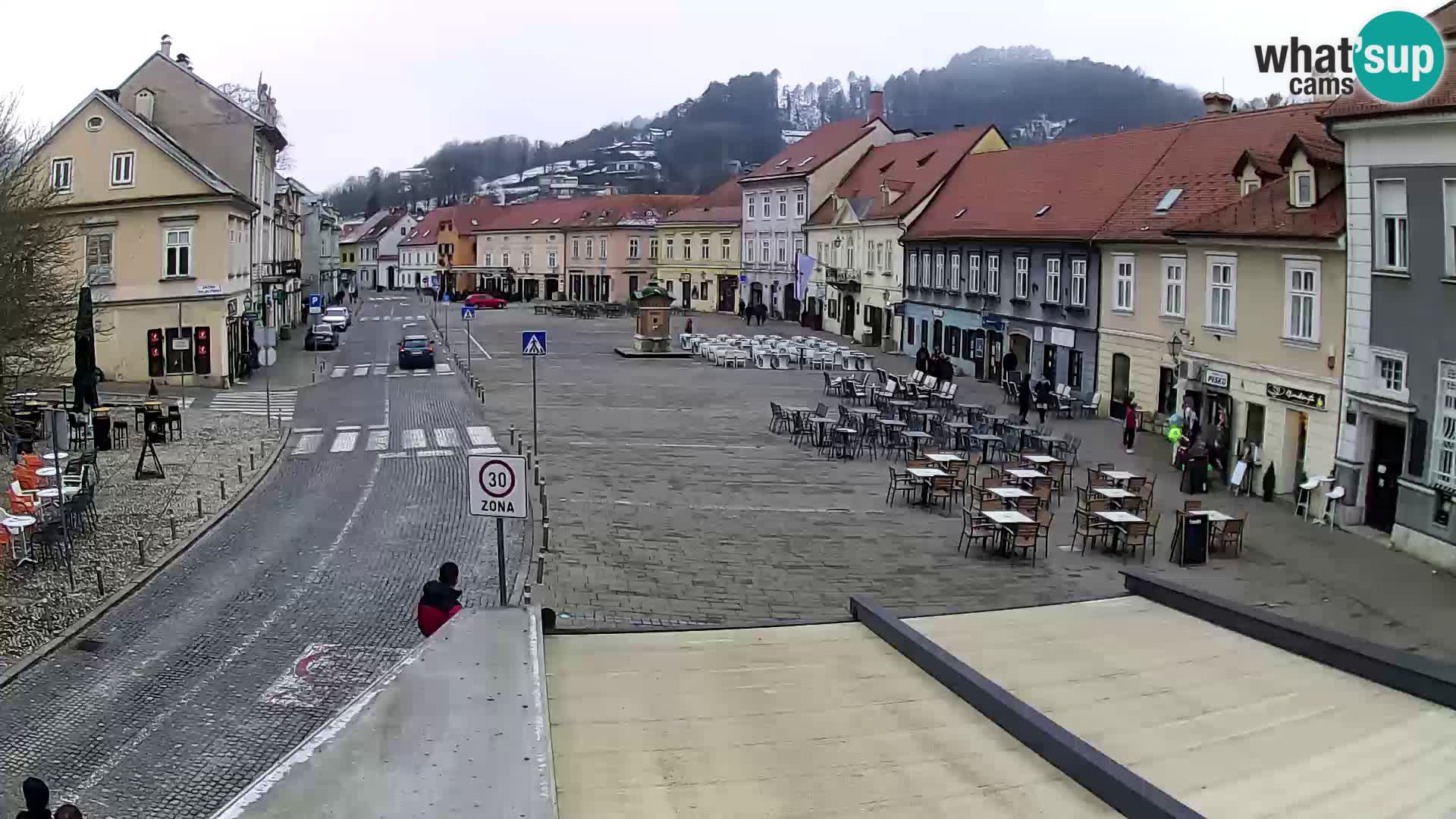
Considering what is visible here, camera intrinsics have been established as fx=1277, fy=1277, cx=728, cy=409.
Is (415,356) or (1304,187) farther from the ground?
(1304,187)

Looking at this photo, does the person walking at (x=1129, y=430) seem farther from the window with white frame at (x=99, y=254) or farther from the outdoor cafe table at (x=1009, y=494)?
the window with white frame at (x=99, y=254)

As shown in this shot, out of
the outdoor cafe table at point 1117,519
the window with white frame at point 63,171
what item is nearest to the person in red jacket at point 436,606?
the outdoor cafe table at point 1117,519

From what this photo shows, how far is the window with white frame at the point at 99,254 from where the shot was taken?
40556mm

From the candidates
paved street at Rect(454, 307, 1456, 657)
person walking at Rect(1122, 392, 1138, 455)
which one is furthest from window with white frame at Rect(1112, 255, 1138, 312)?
person walking at Rect(1122, 392, 1138, 455)

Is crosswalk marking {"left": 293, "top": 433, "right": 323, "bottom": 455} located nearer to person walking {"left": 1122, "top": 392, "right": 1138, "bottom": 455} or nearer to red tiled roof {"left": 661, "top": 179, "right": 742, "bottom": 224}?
person walking {"left": 1122, "top": 392, "right": 1138, "bottom": 455}

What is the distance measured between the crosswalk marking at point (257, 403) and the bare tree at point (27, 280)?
955 centimetres

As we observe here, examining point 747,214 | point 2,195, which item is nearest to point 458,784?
point 2,195

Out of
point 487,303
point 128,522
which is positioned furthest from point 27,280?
point 487,303

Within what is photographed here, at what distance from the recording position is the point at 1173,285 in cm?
3275

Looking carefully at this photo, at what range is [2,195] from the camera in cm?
2108

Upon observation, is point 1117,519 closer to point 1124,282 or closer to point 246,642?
point 246,642

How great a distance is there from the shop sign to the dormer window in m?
3.66

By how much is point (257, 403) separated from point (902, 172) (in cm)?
3635

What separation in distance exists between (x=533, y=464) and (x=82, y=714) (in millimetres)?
13857
